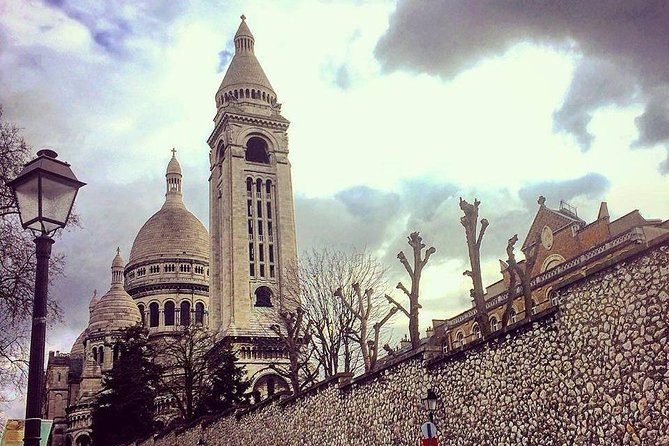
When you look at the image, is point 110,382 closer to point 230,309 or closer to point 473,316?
point 230,309

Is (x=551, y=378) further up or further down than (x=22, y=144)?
further down

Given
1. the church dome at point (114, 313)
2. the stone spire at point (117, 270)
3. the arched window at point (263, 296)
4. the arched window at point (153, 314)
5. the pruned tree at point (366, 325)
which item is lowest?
the pruned tree at point (366, 325)

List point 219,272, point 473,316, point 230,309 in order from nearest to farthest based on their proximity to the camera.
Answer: point 473,316
point 230,309
point 219,272

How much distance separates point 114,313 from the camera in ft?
264

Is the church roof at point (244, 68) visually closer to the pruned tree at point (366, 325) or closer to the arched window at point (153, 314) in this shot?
the arched window at point (153, 314)

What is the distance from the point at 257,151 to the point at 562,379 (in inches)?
2599

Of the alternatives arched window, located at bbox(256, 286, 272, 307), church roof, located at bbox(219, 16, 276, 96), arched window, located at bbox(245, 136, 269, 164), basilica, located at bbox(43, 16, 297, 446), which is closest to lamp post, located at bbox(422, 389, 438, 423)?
basilica, located at bbox(43, 16, 297, 446)

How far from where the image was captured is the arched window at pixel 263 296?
69312 millimetres

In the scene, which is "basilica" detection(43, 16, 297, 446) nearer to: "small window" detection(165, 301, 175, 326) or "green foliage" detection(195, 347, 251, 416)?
"small window" detection(165, 301, 175, 326)

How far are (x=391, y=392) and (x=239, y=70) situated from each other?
64300 millimetres

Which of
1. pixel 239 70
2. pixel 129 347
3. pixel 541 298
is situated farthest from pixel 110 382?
pixel 239 70

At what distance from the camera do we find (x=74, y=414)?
253ft

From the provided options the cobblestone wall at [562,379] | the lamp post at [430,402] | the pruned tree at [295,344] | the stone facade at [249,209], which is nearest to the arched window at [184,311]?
the stone facade at [249,209]

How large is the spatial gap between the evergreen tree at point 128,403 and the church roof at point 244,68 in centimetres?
3601
